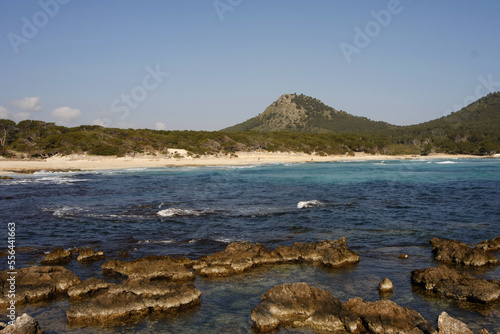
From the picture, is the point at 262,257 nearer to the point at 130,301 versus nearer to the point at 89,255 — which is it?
the point at 130,301

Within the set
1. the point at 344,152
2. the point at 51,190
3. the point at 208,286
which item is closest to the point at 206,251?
the point at 208,286

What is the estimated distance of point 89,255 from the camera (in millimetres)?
11836

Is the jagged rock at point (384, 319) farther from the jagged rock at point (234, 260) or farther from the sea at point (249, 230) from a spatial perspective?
the jagged rock at point (234, 260)

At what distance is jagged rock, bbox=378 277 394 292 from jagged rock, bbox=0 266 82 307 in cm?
779

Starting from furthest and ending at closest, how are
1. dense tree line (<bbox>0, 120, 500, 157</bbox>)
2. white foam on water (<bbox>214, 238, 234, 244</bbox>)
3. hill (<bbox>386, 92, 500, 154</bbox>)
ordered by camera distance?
1. hill (<bbox>386, 92, 500, 154</bbox>)
2. dense tree line (<bbox>0, 120, 500, 157</bbox>)
3. white foam on water (<bbox>214, 238, 234, 244</bbox>)

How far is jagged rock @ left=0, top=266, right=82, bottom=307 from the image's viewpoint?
8.57m

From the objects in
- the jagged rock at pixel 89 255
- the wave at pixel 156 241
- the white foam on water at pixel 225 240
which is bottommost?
the white foam on water at pixel 225 240

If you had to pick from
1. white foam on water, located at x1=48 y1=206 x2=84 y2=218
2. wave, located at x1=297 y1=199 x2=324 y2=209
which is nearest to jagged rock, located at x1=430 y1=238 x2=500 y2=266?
wave, located at x1=297 y1=199 x2=324 y2=209

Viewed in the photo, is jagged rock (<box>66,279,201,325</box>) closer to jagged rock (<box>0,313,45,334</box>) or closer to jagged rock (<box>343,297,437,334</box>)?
jagged rock (<box>0,313,45,334</box>)

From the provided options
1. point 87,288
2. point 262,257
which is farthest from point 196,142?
point 87,288

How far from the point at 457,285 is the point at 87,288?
29.8 feet

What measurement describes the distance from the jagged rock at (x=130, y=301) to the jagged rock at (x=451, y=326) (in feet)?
16.6

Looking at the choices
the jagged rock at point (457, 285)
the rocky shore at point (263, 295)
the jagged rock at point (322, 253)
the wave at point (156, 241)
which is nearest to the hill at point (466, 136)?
the jagged rock at point (322, 253)

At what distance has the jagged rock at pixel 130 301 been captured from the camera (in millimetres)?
7594
